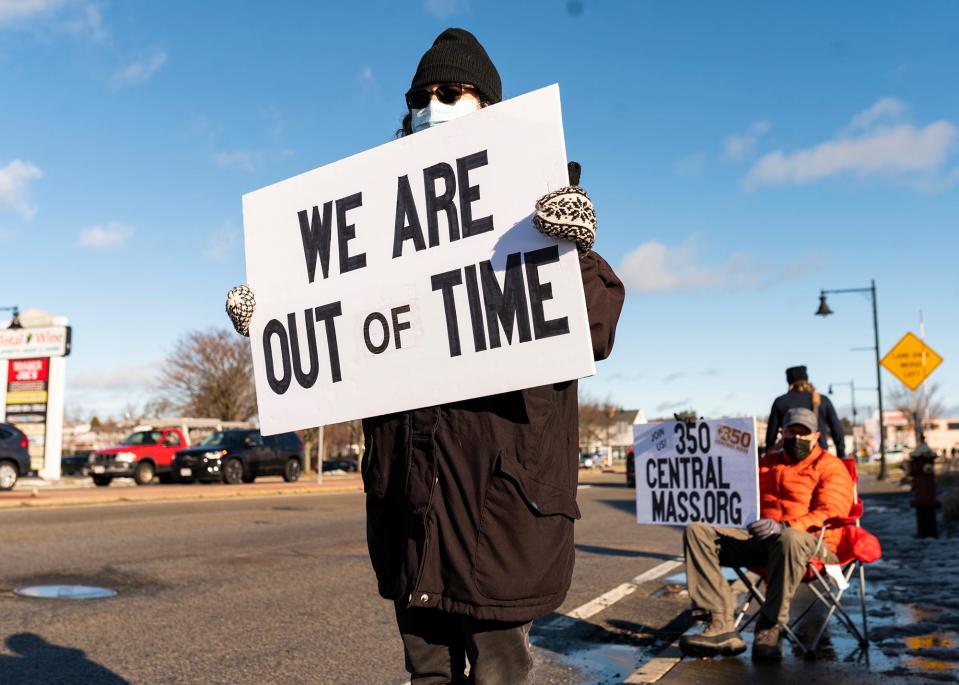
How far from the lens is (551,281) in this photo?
2309mm

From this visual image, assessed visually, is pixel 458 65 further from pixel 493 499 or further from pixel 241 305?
pixel 493 499

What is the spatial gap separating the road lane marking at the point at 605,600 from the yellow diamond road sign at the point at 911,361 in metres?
10.4

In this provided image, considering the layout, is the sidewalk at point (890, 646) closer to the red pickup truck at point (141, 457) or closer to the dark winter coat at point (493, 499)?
the dark winter coat at point (493, 499)

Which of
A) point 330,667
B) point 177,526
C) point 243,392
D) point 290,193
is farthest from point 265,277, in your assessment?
point 243,392

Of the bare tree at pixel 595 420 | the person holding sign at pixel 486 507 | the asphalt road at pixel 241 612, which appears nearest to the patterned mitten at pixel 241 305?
the person holding sign at pixel 486 507

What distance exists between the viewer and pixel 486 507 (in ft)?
7.14

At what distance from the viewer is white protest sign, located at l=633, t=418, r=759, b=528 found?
19.8 feet

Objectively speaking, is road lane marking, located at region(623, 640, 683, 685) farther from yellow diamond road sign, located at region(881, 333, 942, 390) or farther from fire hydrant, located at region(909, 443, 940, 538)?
yellow diamond road sign, located at region(881, 333, 942, 390)

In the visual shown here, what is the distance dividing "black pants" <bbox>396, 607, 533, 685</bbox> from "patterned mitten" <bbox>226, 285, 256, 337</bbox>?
38.5 inches

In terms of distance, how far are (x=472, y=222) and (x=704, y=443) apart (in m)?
4.41

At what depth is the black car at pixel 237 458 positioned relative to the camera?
25.9 m

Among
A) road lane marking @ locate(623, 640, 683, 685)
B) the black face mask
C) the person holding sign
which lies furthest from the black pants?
the black face mask

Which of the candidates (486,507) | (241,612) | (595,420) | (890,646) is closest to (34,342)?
(241,612)

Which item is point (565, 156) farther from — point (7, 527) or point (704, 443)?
point (7, 527)
